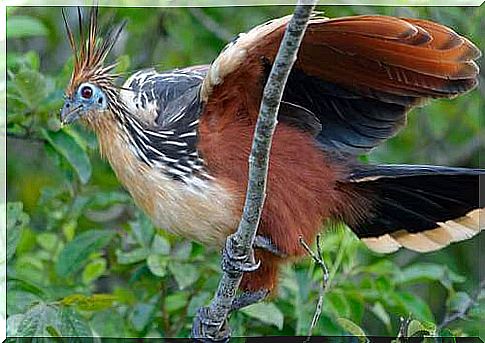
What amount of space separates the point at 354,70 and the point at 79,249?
0.69m

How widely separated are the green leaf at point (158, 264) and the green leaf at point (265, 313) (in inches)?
6.1

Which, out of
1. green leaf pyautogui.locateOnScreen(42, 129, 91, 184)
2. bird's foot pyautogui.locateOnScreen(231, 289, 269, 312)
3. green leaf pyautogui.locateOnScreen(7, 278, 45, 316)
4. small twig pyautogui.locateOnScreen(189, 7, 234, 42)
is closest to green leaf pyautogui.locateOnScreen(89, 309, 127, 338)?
green leaf pyautogui.locateOnScreen(7, 278, 45, 316)

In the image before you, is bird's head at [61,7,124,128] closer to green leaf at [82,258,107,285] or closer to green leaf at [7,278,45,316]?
green leaf at [7,278,45,316]

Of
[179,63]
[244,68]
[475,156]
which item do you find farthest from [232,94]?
[475,156]

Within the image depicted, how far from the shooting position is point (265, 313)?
1711mm

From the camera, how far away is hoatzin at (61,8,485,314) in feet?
4.37

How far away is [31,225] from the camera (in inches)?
85.4

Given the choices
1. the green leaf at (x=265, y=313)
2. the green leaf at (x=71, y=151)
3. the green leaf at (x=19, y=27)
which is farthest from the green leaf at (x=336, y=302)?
the green leaf at (x=19, y=27)

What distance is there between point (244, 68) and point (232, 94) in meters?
0.06

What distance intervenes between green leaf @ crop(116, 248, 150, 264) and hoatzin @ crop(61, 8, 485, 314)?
0.30 m

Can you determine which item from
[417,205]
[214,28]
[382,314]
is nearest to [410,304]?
[382,314]

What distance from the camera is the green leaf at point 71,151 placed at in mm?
1809

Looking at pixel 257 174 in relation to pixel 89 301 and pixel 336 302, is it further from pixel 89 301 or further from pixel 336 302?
pixel 336 302

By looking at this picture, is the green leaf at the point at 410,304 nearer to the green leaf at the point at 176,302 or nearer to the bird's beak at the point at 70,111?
the green leaf at the point at 176,302
